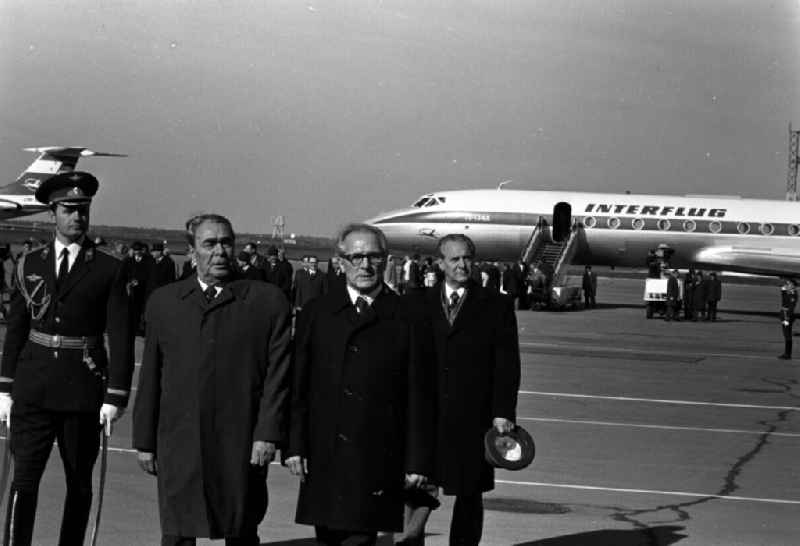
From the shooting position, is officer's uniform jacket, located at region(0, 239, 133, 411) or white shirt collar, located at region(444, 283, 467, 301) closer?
officer's uniform jacket, located at region(0, 239, 133, 411)

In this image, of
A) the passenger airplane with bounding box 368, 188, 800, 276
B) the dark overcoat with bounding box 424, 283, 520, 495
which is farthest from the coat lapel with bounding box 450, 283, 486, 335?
the passenger airplane with bounding box 368, 188, 800, 276

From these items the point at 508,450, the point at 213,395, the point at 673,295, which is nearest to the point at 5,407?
the point at 213,395

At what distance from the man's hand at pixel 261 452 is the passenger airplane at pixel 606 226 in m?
44.2

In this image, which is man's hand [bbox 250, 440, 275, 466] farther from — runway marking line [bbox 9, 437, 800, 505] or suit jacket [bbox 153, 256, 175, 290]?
suit jacket [bbox 153, 256, 175, 290]

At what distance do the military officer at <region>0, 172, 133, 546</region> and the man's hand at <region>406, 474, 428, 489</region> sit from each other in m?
1.64

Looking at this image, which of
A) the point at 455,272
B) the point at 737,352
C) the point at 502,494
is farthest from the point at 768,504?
the point at 737,352

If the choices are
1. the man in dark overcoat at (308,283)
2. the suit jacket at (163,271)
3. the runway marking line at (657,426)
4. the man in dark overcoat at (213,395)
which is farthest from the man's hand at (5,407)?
the man in dark overcoat at (308,283)

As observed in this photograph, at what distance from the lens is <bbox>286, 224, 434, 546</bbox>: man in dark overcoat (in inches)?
249

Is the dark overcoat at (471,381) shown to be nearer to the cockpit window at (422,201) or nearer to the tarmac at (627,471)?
the tarmac at (627,471)

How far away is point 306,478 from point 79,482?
155 centimetres

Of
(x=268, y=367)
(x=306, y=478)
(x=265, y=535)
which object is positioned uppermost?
(x=268, y=367)

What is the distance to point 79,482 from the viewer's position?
24.1 feet

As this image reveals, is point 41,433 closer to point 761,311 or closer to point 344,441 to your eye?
point 344,441

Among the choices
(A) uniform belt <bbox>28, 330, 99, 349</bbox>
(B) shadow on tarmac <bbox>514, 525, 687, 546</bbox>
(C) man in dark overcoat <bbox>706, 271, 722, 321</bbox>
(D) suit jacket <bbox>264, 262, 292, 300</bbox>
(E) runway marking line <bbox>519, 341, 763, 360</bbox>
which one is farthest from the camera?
(C) man in dark overcoat <bbox>706, 271, 722, 321</bbox>
